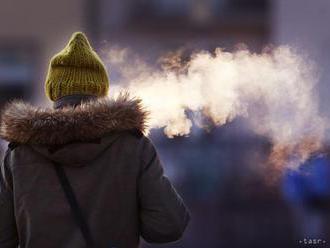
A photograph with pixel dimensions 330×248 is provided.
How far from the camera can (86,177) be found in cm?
159

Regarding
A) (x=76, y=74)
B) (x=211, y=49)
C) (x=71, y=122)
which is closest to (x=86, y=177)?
(x=71, y=122)

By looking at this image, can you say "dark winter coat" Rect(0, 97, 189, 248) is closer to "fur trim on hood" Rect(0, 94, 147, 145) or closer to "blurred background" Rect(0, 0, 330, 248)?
"fur trim on hood" Rect(0, 94, 147, 145)

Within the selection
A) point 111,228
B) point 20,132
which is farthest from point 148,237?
point 20,132

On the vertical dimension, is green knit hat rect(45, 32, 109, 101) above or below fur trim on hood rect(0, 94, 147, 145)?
above

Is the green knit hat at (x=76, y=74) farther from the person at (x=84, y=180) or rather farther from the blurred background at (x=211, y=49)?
the blurred background at (x=211, y=49)

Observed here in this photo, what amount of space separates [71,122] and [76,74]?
155 mm

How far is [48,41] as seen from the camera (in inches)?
178

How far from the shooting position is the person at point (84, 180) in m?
1.58

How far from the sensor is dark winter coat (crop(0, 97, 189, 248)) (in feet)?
5.18

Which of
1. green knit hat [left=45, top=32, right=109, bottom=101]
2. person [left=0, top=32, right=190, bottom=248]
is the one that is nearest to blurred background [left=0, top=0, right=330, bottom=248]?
green knit hat [left=45, top=32, right=109, bottom=101]

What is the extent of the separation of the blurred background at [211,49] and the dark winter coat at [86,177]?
132cm

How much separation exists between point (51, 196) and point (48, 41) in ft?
10.0

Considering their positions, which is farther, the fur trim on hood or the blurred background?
the blurred background

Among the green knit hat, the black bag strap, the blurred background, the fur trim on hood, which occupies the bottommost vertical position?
the black bag strap
